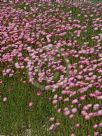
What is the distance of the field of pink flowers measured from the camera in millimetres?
7691

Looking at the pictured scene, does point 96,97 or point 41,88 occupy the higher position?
point 96,97

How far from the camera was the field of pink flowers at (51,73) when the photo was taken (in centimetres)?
769

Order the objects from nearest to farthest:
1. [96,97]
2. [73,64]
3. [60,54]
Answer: [96,97], [73,64], [60,54]

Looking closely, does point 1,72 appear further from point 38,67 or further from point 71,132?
point 71,132

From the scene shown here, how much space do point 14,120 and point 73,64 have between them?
2.19 meters

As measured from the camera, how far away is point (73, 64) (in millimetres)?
9914

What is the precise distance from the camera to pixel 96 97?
7832 mm

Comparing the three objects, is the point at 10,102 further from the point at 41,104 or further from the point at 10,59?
the point at 10,59

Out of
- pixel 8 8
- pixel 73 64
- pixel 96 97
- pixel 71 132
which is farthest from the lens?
pixel 8 8

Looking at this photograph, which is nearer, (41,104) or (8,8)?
(41,104)

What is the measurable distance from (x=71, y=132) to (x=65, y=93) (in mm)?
1336

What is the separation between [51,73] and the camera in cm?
986

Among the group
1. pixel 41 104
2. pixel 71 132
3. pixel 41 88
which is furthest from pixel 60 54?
pixel 71 132

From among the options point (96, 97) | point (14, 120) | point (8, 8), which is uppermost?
point (96, 97)
